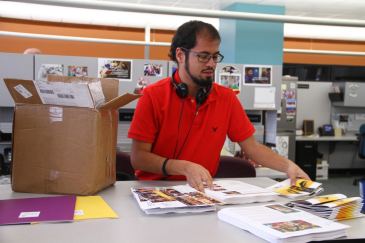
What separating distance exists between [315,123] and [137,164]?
560cm

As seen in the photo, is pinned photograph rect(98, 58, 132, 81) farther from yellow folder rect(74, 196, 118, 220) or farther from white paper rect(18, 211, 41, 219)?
white paper rect(18, 211, 41, 219)

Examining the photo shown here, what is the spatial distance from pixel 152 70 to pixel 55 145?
2.25 m

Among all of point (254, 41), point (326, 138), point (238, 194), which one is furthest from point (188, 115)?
point (326, 138)

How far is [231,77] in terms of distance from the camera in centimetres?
358

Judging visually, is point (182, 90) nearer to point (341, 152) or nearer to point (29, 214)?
point (29, 214)

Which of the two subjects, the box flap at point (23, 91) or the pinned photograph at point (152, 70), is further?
the pinned photograph at point (152, 70)

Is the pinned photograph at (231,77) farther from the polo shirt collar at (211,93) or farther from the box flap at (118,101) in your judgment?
the box flap at (118,101)

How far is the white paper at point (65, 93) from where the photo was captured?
1241 mm

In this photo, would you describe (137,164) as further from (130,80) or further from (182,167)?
(130,80)

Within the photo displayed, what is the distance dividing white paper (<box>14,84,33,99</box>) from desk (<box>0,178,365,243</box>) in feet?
1.60

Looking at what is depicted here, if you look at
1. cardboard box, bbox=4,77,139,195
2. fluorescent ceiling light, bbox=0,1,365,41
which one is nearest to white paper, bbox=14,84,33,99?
cardboard box, bbox=4,77,139,195

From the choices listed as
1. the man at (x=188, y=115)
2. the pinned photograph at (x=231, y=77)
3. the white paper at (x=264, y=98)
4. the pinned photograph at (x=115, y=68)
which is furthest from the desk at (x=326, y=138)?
the man at (x=188, y=115)

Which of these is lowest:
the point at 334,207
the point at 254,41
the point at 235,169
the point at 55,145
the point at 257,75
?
the point at 235,169

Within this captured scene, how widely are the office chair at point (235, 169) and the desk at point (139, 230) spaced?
1.12 metres
